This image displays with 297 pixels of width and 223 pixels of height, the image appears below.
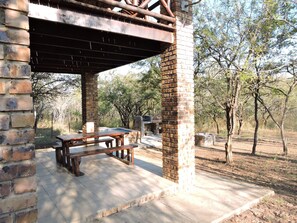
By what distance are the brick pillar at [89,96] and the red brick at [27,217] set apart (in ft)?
20.0

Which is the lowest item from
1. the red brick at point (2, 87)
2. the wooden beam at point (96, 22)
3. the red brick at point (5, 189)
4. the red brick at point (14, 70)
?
the red brick at point (5, 189)

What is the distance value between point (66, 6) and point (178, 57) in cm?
175

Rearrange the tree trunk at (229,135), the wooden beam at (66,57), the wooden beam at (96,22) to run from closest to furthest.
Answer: the wooden beam at (96,22) → the wooden beam at (66,57) → the tree trunk at (229,135)

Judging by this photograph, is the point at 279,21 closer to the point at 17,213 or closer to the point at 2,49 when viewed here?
the point at 2,49

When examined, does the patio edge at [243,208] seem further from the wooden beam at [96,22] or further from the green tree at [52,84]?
the green tree at [52,84]

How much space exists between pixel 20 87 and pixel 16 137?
0.86 ft

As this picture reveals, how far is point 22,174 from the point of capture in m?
1.15

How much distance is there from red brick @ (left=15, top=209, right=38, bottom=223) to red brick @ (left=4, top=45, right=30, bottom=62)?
81cm

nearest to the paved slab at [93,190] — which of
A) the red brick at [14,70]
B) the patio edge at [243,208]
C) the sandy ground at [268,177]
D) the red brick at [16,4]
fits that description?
the patio edge at [243,208]

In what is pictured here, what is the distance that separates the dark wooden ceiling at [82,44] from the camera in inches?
121

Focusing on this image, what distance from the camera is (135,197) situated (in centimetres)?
314

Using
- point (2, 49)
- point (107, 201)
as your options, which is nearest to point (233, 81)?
point (107, 201)

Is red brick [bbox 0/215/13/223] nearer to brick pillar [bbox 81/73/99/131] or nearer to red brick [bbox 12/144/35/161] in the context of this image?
red brick [bbox 12/144/35/161]

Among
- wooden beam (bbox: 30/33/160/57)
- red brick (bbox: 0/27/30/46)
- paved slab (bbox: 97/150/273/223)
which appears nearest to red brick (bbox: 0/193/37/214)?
red brick (bbox: 0/27/30/46)
